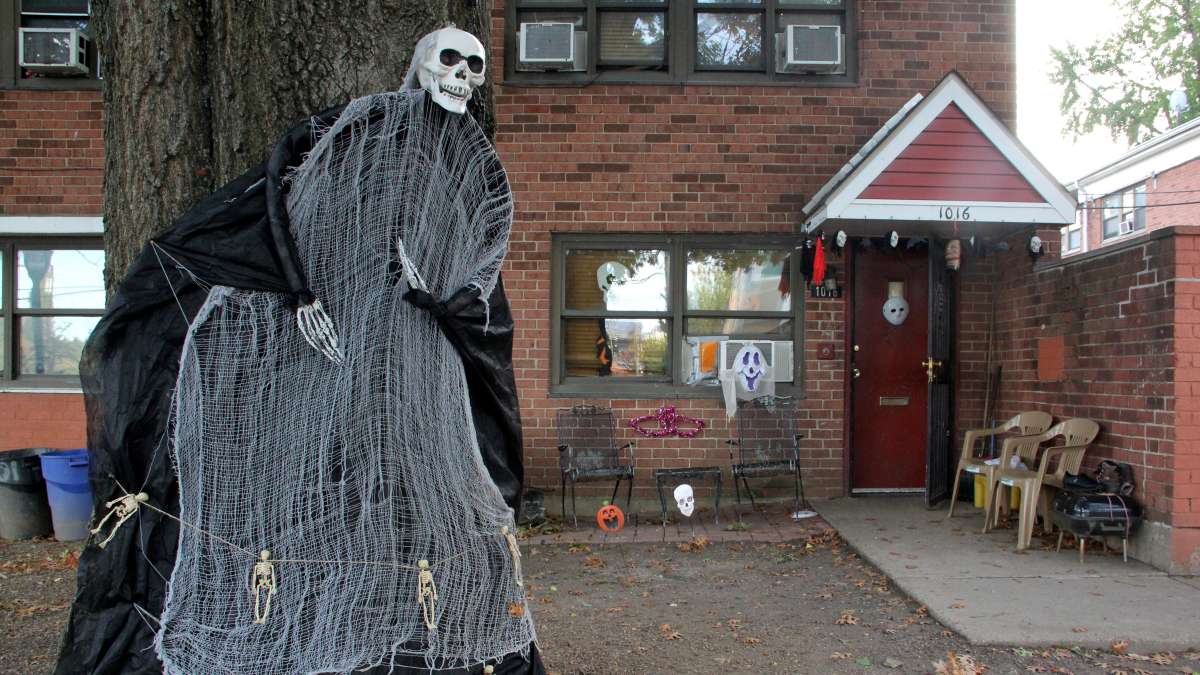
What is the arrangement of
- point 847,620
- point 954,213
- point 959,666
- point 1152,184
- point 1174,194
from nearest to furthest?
point 959,666 → point 847,620 → point 954,213 → point 1174,194 → point 1152,184

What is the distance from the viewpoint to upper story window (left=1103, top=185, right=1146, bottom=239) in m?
17.5

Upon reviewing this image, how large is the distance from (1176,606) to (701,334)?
4.28 metres

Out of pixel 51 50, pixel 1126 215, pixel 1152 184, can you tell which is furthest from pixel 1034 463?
pixel 1126 215

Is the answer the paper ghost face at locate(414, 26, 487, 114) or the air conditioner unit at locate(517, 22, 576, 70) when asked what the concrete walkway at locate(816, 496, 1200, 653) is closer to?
the paper ghost face at locate(414, 26, 487, 114)

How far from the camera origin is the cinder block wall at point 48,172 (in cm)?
810

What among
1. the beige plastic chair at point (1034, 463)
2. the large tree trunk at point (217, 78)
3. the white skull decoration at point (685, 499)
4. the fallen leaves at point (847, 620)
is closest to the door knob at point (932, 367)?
the beige plastic chair at point (1034, 463)

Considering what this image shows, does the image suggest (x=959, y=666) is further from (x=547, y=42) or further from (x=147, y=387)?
(x=547, y=42)

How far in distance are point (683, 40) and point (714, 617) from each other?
17.2ft

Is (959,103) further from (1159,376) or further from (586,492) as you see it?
(586,492)

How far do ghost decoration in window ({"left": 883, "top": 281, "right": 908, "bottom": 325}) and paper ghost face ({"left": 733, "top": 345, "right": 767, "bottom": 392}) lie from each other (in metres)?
1.25

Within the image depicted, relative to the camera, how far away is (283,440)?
8.80 ft

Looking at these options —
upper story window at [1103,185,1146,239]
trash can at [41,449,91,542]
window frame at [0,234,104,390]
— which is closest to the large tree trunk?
trash can at [41,449,91,542]

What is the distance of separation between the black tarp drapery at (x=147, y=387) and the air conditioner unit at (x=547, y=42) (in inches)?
212

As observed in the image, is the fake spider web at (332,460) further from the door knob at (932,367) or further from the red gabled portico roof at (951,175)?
the door knob at (932,367)
